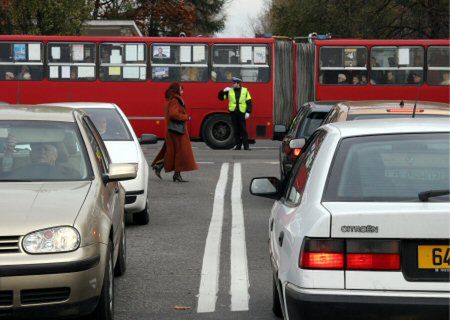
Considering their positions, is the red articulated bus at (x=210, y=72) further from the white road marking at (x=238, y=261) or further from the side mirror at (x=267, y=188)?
the side mirror at (x=267, y=188)

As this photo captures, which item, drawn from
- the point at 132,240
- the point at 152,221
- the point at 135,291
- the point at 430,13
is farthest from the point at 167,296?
the point at 430,13

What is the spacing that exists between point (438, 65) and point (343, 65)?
8.33ft

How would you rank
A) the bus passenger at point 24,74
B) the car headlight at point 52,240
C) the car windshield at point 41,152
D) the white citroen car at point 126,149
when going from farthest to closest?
the bus passenger at point 24,74 < the white citroen car at point 126,149 < the car windshield at point 41,152 < the car headlight at point 52,240

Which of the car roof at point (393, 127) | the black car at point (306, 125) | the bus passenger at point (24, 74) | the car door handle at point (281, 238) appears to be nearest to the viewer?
the car roof at point (393, 127)

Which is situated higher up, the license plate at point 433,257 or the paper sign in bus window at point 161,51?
the paper sign in bus window at point 161,51

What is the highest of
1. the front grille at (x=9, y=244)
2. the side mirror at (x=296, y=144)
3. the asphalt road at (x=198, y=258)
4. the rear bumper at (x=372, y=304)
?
the side mirror at (x=296, y=144)

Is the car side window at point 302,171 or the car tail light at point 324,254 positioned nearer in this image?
the car tail light at point 324,254

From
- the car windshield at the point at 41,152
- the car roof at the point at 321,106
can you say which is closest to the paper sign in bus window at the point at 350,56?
the car roof at the point at 321,106

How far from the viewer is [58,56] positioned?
86.0 feet

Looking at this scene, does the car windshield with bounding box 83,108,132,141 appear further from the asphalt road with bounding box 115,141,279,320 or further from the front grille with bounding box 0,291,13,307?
the front grille with bounding box 0,291,13,307

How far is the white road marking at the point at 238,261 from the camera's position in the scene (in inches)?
294

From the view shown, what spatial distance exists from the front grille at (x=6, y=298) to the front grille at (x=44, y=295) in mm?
61

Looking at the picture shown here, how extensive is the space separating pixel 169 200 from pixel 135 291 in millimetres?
6633

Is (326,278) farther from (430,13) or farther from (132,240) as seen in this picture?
(430,13)
